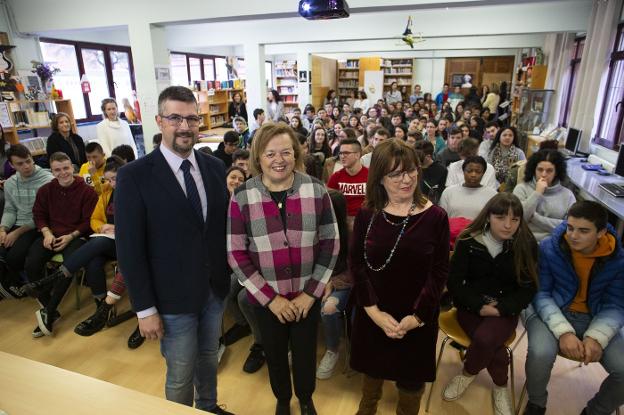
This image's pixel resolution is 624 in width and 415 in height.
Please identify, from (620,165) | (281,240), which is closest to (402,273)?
(281,240)

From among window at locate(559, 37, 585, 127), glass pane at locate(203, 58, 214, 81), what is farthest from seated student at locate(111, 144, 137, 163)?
glass pane at locate(203, 58, 214, 81)

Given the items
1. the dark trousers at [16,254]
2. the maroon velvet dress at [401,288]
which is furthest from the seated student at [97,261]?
the maroon velvet dress at [401,288]

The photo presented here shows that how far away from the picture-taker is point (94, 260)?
115 inches

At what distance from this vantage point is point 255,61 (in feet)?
27.3

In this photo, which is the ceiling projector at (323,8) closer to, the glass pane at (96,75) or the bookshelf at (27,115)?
the bookshelf at (27,115)

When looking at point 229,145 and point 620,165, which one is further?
point 229,145

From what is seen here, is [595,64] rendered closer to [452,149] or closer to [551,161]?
[452,149]

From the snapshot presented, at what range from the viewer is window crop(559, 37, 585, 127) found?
7.61 meters

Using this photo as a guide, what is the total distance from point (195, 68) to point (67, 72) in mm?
5055

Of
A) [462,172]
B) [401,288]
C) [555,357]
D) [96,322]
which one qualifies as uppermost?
[462,172]

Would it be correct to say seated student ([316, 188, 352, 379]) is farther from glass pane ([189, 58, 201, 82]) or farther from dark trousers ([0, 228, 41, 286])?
glass pane ([189, 58, 201, 82])

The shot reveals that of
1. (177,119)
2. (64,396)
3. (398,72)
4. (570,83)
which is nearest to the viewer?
(64,396)

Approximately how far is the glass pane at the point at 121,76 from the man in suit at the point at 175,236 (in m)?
8.96

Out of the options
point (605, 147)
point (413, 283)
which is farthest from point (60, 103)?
point (605, 147)
